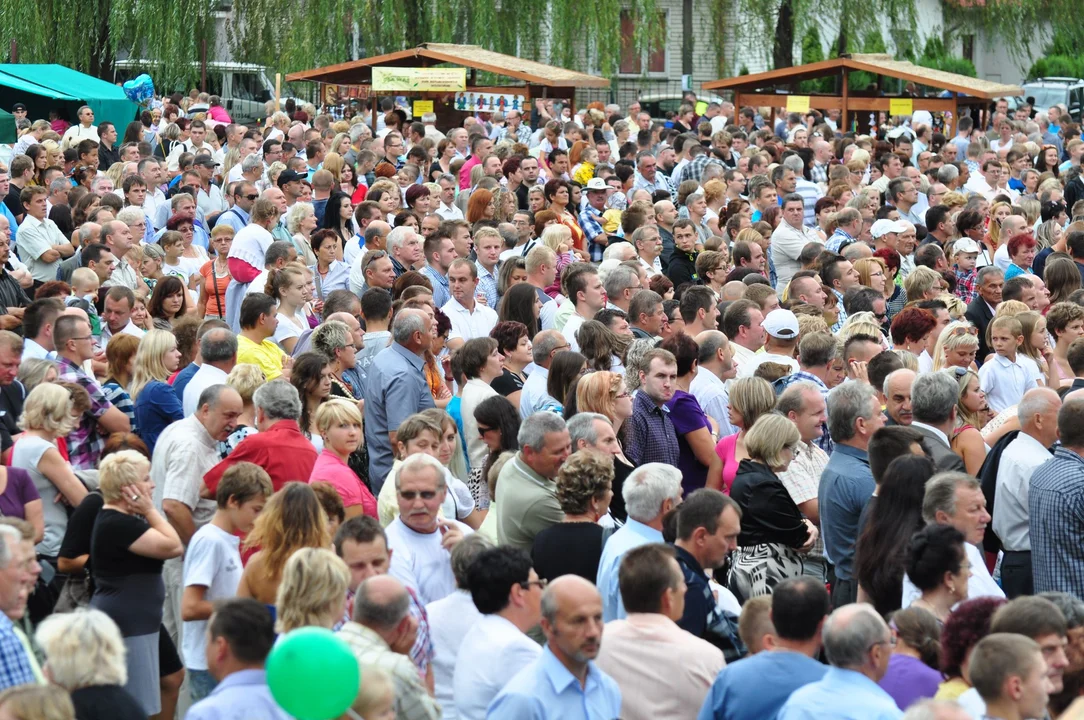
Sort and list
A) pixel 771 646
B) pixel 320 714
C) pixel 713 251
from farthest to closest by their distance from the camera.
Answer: pixel 713 251 → pixel 771 646 → pixel 320 714

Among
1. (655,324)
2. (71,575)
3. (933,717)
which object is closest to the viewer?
(933,717)

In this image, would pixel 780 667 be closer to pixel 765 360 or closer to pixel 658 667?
pixel 658 667

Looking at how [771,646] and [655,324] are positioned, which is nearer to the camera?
[771,646]

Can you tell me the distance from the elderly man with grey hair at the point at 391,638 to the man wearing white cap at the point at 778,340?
401 cm

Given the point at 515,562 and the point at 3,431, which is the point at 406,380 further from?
the point at 515,562

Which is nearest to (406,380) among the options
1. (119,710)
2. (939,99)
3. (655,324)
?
(655,324)

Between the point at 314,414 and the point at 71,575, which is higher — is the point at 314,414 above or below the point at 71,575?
above

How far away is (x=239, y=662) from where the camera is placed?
444 centimetres

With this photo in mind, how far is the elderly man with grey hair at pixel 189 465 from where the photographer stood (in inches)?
259

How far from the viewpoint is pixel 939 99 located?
23.6 meters

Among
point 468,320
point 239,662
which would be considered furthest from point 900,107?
point 239,662

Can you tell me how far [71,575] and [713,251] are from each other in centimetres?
617

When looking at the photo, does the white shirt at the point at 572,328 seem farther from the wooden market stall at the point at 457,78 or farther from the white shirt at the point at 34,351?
the wooden market stall at the point at 457,78

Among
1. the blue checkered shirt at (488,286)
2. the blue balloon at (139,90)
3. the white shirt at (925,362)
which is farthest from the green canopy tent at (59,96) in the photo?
the white shirt at (925,362)
